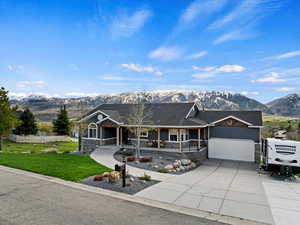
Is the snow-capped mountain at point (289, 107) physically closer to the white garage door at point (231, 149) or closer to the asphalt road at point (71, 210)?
the white garage door at point (231, 149)

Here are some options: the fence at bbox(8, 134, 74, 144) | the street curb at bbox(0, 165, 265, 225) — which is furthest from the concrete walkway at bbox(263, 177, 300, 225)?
the fence at bbox(8, 134, 74, 144)

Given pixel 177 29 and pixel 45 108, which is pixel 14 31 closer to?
pixel 177 29

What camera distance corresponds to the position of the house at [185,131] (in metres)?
19.4

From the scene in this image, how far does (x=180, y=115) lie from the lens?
2050cm

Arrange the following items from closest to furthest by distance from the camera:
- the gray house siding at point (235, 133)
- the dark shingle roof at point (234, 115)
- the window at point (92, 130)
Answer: the gray house siding at point (235, 133) < the dark shingle roof at point (234, 115) < the window at point (92, 130)

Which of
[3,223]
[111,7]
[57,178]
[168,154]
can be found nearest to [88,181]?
[57,178]

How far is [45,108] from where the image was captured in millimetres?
121688

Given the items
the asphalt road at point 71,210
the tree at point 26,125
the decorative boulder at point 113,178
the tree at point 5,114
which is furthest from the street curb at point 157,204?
the tree at point 26,125

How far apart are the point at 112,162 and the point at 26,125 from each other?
31263 millimetres

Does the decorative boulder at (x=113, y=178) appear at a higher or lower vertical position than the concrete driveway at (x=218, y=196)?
higher

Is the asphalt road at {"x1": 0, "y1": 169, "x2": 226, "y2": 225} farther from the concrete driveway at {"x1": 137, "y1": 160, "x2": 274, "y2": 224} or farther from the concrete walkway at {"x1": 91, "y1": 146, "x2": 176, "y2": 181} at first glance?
the concrete walkway at {"x1": 91, "y1": 146, "x2": 176, "y2": 181}

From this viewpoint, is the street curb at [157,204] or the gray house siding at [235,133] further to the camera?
the gray house siding at [235,133]

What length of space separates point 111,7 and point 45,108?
4901 inches

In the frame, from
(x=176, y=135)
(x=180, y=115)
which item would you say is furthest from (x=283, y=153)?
(x=180, y=115)
